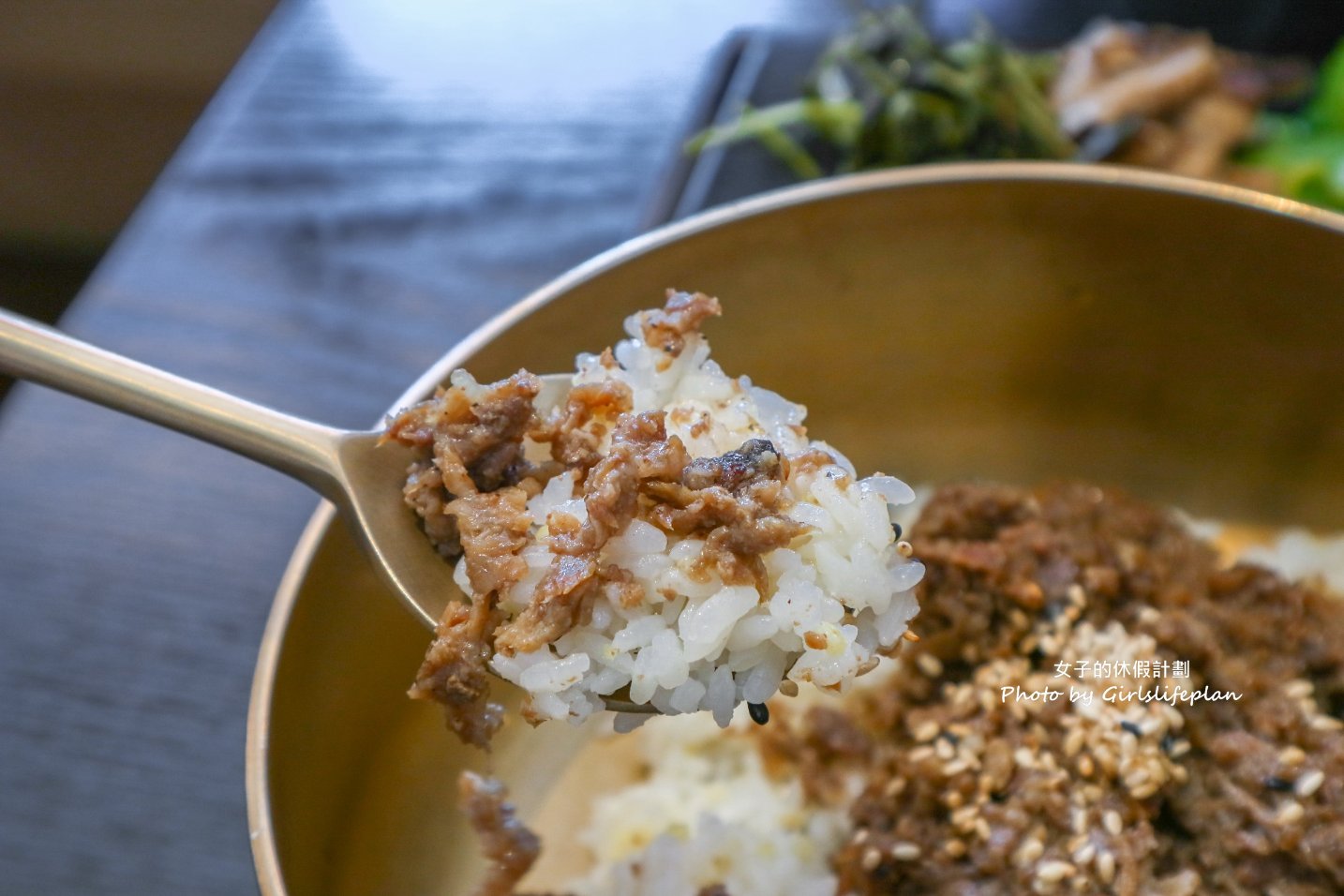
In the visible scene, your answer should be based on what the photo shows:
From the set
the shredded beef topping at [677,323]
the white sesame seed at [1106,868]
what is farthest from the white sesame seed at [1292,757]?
the shredded beef topping at [677,323]

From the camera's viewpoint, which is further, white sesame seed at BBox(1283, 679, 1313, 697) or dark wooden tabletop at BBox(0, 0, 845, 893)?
dark wooden tabletop at BBox(0, 0, 845, 893)

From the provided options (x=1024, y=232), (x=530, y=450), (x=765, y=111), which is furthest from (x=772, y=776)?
(x=765, y=111)

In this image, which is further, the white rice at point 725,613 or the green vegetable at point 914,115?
the green vegetable at point 914,115

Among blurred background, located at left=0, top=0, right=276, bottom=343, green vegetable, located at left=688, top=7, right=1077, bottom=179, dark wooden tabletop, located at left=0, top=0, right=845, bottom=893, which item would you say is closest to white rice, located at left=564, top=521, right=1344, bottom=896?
dark wooden tabletop, located at left=0, top=0, right=845, bottom=893

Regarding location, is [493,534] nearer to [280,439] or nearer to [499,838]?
[280,439]

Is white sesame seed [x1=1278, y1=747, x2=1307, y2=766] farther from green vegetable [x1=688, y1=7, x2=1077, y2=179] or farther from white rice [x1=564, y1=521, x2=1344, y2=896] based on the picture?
green vegetable [x1=688, y1=7, x2=1077, y2=179]

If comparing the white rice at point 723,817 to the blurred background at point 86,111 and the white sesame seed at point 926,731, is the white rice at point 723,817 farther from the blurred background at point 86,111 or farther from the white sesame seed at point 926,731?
the blurred background at point 86,111
